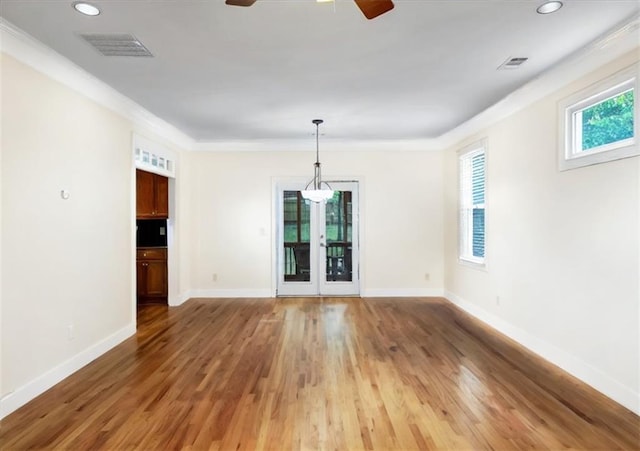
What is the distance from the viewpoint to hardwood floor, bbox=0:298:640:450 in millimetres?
2322

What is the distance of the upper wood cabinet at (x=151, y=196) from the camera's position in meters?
5.84

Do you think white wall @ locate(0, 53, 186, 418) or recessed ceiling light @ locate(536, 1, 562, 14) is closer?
recessed ceiling light @ locate(536, 1, 562, 14)

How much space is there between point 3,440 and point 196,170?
15.8ft

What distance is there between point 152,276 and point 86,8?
4478 millimetres

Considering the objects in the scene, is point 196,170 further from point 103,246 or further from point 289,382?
point 289,382

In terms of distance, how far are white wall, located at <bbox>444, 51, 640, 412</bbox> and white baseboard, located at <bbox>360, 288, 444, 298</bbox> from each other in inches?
50.8

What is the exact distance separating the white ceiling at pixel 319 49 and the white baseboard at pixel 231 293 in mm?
3187

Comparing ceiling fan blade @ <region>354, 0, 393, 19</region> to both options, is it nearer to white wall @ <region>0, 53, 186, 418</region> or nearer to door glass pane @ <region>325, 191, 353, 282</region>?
white wall @ <region>0, 53, 186, 418</region>

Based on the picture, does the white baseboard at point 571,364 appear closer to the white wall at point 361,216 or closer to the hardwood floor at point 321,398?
the hardwood floor at point 321,398

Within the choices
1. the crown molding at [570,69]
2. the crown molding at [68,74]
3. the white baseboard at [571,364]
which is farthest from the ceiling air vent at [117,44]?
the white baseboard at [571,364]

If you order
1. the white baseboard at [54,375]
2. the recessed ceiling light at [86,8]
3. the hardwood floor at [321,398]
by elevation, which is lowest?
the hardwood floor at [321,398]

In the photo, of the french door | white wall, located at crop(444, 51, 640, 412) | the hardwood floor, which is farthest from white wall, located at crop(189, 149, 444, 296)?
the hardwood floor

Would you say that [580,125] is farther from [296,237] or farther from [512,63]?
[296,237]

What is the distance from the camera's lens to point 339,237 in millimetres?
6641
